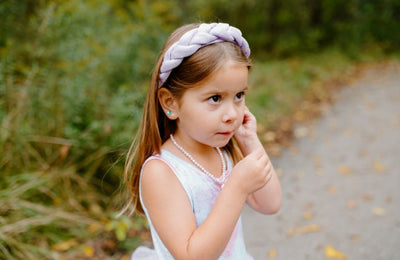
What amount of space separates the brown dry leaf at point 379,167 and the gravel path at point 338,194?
0.03ft

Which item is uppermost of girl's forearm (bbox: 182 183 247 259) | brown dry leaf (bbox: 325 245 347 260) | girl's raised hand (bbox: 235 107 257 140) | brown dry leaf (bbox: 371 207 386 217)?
girl's raised hand (bbox: 235 107 257 140)

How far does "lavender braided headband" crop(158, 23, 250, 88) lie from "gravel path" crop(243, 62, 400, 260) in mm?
2278

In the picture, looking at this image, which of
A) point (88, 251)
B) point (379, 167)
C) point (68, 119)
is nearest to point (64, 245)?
point (88, 251)

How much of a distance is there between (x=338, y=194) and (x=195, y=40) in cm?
325

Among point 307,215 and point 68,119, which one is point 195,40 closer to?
point 68,119

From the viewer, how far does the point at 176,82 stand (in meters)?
1.48

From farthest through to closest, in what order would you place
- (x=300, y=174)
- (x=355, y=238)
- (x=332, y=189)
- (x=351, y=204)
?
(x=300, y=174)
(x=332, y=189)
(x=351, y=204)
(x=355, y=238)

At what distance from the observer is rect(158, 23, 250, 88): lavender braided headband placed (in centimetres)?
142

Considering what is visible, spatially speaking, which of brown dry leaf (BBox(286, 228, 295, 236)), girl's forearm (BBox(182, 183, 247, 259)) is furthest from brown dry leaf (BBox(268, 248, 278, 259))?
girl's forearm (BBox(182, 183, 247, 259))

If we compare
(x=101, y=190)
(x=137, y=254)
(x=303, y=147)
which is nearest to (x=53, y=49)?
(x=101, y=190)

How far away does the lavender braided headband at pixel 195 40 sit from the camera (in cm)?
142

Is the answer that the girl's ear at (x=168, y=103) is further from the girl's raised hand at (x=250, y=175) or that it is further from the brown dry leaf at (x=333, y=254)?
the brown dry leaf at (x=333, y=254)

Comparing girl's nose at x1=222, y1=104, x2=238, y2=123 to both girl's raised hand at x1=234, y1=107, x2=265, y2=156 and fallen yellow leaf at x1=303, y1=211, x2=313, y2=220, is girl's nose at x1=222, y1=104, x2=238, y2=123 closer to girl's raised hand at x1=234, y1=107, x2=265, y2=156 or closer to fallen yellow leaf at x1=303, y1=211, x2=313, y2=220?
girl's raised hand at x1=234, y1=107, x2=265, y2=156

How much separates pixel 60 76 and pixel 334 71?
7051 mm
